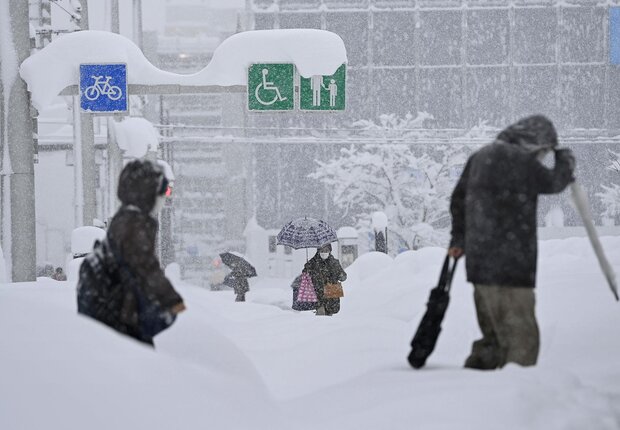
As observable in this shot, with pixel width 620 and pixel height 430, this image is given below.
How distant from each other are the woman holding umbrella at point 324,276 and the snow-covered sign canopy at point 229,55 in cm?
275

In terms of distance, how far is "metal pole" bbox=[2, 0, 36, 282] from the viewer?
39.9 ft

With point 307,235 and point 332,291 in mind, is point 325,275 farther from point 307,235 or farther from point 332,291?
point 307,235

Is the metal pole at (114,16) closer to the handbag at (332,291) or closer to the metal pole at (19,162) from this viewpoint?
the metal pole at (19,162)

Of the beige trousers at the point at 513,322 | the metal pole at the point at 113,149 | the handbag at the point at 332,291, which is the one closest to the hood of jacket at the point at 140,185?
the beige trousers at the point at 513,322

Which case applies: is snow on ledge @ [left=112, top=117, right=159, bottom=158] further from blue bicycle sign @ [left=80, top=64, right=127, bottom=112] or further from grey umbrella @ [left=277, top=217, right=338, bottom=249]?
blue bicycle sign @ [left=80, top=64, right=127, bottom=112]

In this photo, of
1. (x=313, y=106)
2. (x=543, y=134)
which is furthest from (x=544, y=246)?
(x=543, y=134)

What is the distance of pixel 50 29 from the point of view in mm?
17781

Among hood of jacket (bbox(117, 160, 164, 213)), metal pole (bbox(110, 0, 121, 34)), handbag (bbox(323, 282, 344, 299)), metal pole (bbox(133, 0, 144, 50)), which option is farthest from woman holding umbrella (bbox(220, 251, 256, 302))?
hood of jacket (bbox(117, 160, 164, 213))

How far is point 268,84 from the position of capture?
42.9ft

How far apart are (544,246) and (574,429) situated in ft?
43.8

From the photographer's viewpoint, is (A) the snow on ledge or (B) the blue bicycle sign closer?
(B) the blue bicycle sign

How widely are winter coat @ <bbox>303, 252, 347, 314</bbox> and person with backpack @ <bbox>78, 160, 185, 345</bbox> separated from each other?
840 centimetres

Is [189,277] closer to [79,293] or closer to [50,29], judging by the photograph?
[50,29]

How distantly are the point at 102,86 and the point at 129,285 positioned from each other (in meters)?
8.86
